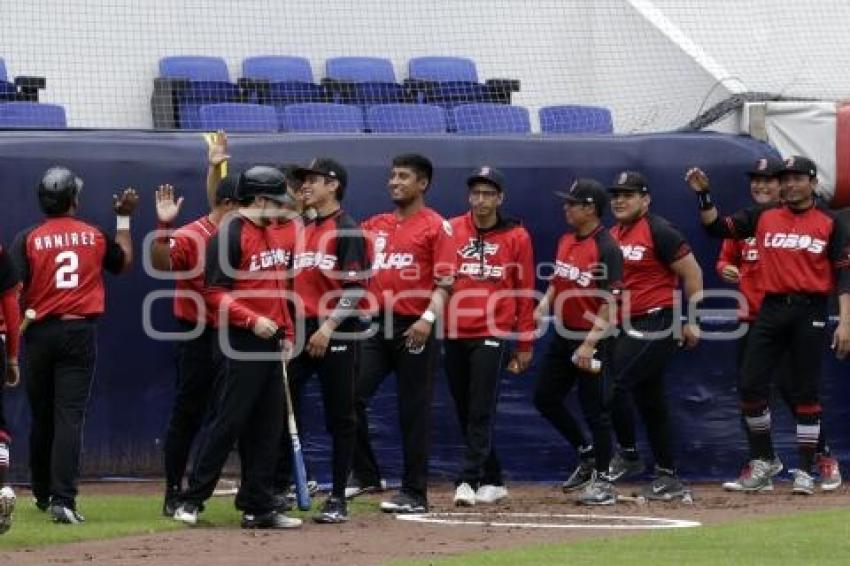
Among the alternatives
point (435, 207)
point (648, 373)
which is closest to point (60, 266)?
point (435, 207)

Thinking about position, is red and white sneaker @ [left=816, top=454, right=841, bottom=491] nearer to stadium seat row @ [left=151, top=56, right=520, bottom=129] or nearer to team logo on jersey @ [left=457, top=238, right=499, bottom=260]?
team logo on jersey @ [left=457, top=238, right=499, bottom=260]

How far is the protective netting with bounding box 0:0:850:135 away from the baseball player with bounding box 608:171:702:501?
11.8ft

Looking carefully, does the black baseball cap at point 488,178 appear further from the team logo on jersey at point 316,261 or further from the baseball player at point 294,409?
the team logo on jersey at point 316,261

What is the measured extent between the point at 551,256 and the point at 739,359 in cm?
141

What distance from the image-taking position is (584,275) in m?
11.0

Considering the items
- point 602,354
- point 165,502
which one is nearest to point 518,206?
point 602,354

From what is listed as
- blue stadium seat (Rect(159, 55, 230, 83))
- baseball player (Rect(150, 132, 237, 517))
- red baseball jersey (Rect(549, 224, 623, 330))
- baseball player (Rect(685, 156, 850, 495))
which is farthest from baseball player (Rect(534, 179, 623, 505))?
blue stadium seat (Rect(159, 55, 230, 83))

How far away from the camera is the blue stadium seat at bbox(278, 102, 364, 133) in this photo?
15148 mm

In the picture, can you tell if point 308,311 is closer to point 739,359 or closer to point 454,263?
point 454,263

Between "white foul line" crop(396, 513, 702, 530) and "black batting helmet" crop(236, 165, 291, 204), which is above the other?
"black batting helmet" crop(236, 165, 291, 204)

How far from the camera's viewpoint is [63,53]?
15891 millimetres

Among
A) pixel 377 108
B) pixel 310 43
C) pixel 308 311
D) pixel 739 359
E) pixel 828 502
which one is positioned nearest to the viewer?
pixel 308 311

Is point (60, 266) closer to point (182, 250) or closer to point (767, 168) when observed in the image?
point (182, 250)

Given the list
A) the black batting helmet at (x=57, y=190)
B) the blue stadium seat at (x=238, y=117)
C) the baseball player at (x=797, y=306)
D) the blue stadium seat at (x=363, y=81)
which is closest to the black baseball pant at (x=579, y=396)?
the baseball player at (x=797, y=306)
